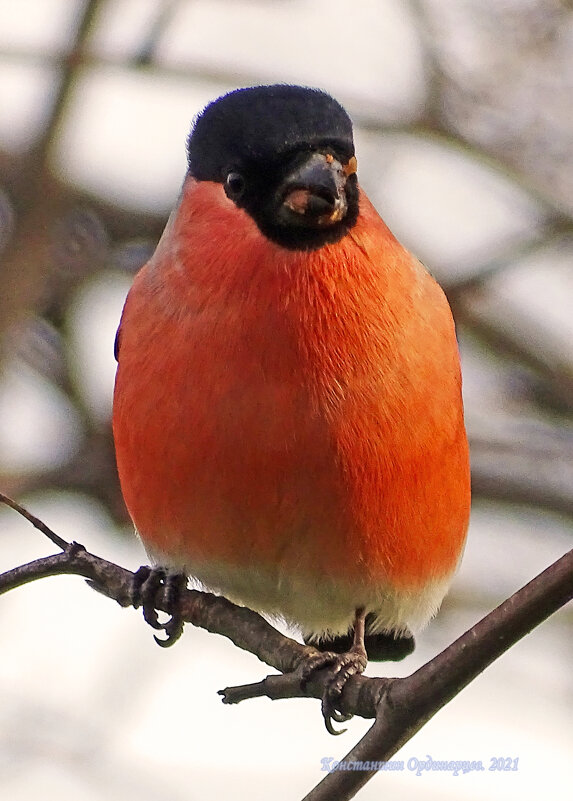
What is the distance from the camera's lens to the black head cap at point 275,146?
2.65m

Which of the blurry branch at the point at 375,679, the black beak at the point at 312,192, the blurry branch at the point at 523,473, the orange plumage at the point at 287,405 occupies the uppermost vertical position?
the blurry branch at the point at 523,473

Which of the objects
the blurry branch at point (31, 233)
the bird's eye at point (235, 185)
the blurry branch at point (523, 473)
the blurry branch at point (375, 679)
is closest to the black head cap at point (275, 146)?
the bird's eye at point (235, 185)

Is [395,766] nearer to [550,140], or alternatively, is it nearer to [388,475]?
[388,475]

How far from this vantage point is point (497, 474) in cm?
462

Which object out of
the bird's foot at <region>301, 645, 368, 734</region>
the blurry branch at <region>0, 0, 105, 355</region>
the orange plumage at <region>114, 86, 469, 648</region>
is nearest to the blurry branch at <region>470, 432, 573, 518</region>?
the orange plumage at <region>114, 86, 469, 648</region>

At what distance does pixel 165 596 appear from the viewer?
119 inches

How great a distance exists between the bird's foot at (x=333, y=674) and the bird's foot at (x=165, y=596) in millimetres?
493

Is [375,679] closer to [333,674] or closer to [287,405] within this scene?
[333,674]

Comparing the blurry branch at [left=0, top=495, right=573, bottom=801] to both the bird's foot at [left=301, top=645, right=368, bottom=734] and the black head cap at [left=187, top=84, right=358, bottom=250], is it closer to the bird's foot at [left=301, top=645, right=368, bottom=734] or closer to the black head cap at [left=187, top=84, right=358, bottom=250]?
the bird's foot at [left=301, top=645, right=368, bottom=734]

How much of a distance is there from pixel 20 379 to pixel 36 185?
3.20 feet

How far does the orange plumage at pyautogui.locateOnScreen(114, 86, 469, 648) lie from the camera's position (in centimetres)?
265

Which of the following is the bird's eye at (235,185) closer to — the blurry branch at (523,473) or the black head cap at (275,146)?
the black head cap at (275,146)

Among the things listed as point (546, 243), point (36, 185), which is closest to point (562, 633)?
point (546, 243)

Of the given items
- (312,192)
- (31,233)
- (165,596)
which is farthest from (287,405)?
(31,233)
